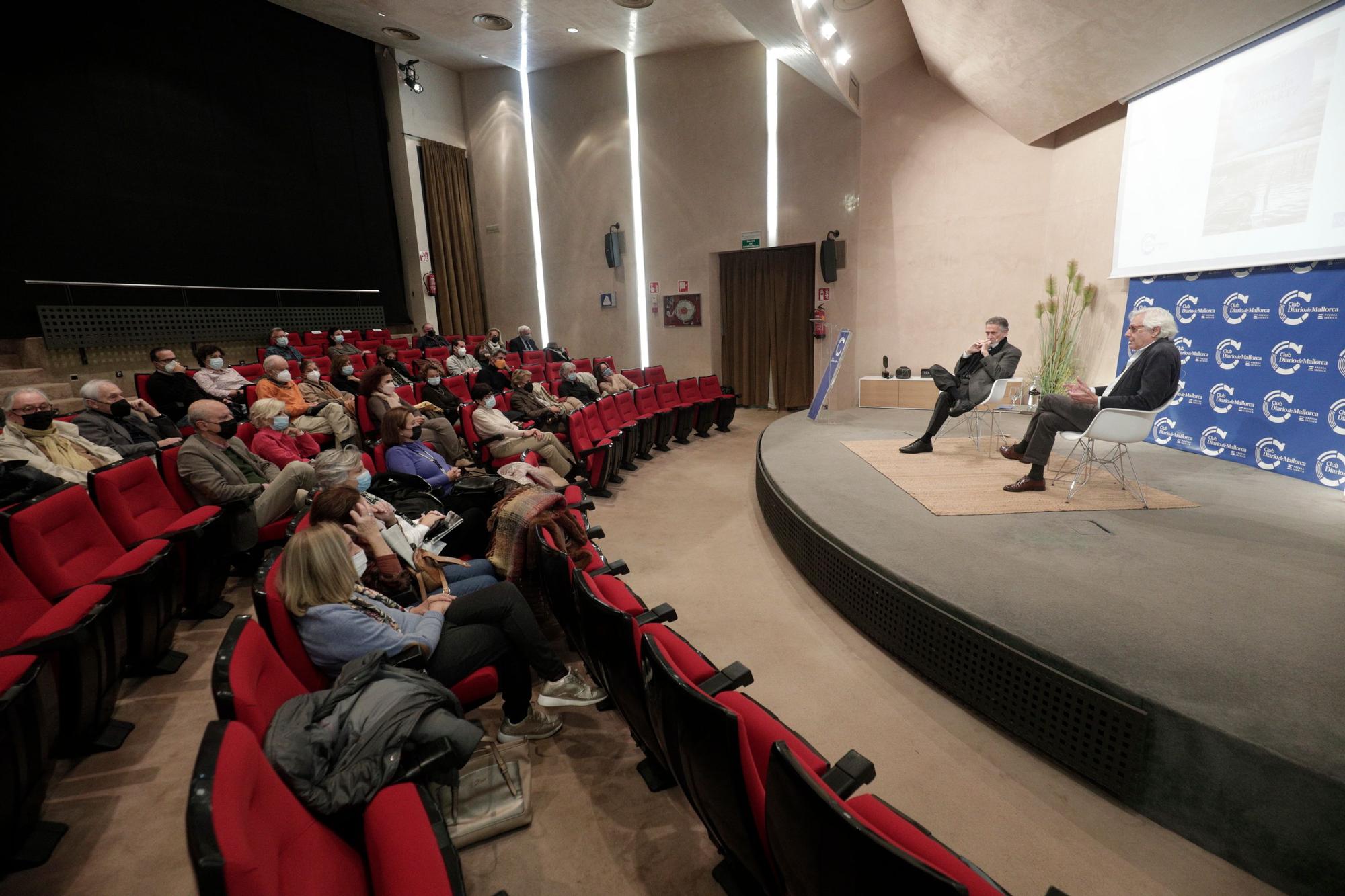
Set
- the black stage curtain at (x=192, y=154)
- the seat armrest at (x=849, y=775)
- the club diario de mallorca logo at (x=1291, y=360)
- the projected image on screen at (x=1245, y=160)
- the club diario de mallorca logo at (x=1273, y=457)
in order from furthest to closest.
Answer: the black stage curtain at (x=192, y=154) < the club diario de mallorca logo at (x=1273, y=457) < the club diario de mallorca logo at (x=1291, y=360) < the projected image on screen at (x=1245, y=160) < the seat armrest at (x=849, y=775)

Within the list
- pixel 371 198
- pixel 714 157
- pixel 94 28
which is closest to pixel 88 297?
pixel 94 28

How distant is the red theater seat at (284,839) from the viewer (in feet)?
2.58

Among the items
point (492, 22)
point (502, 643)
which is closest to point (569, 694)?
point (502, 643)

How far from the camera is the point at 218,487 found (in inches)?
115

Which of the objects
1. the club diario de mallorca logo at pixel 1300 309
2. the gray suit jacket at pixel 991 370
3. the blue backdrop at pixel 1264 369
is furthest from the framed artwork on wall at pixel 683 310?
the club diario de mallorca logo at pixel 1300 309

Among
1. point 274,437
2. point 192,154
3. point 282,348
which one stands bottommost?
point 274,437

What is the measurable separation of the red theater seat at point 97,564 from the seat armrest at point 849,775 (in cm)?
237

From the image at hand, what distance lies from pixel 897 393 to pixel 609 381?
3.84m

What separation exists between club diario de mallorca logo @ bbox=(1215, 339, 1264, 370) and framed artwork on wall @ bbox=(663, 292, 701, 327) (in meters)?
6.50

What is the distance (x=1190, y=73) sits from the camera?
14.7 feet

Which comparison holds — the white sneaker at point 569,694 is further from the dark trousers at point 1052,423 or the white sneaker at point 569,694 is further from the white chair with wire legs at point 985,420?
the white chair with wire legs at point 985,420

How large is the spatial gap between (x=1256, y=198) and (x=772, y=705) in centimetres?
488

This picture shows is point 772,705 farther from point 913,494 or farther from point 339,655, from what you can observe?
point 913,494

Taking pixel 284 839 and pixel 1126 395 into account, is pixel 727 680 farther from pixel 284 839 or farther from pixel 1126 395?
pixel 1126 395
